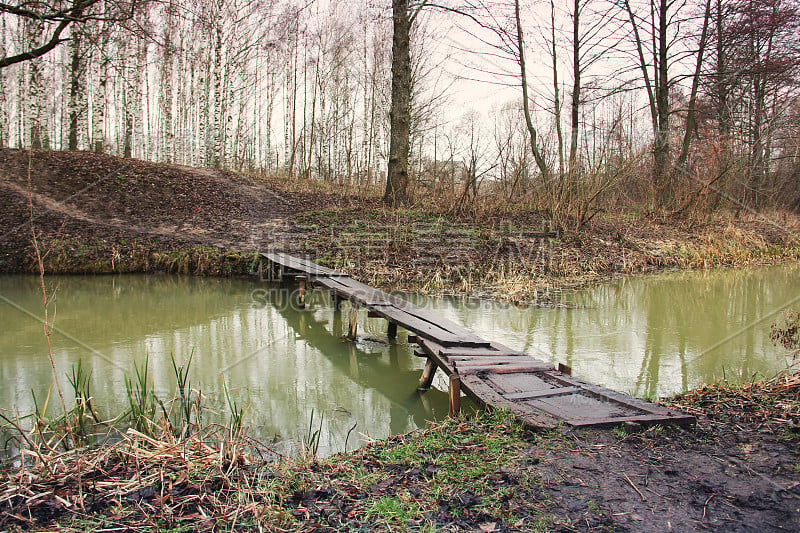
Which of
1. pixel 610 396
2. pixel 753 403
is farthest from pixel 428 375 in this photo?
pixel 753 403

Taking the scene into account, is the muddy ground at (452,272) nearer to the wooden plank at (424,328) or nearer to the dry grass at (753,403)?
the dry grass at (753,403)

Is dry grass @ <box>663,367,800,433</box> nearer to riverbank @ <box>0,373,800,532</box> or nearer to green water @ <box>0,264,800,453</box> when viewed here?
riverbank @ <box>0,373,800,532</box>

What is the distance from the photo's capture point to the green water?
3971 mm

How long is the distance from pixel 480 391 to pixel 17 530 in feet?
7.60

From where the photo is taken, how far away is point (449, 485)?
7.20ft

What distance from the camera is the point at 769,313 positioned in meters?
7.03

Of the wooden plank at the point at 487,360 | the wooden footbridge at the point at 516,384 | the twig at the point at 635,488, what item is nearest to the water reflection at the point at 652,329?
the wooden plank at the point at 487,360

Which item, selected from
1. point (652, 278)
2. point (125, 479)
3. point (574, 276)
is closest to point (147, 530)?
point (125, 479)

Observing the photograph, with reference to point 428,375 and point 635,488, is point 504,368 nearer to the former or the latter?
point 428,375

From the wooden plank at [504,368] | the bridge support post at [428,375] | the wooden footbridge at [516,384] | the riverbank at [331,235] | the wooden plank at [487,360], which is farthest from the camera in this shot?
the riverbank at [331,235]

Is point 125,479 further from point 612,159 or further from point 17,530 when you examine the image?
point 612,159

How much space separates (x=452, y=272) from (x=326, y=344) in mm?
3643

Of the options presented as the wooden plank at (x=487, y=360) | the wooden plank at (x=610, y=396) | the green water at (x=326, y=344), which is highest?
the wooden plank at (x=487, y=360)

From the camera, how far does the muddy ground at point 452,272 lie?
6.44 feet
